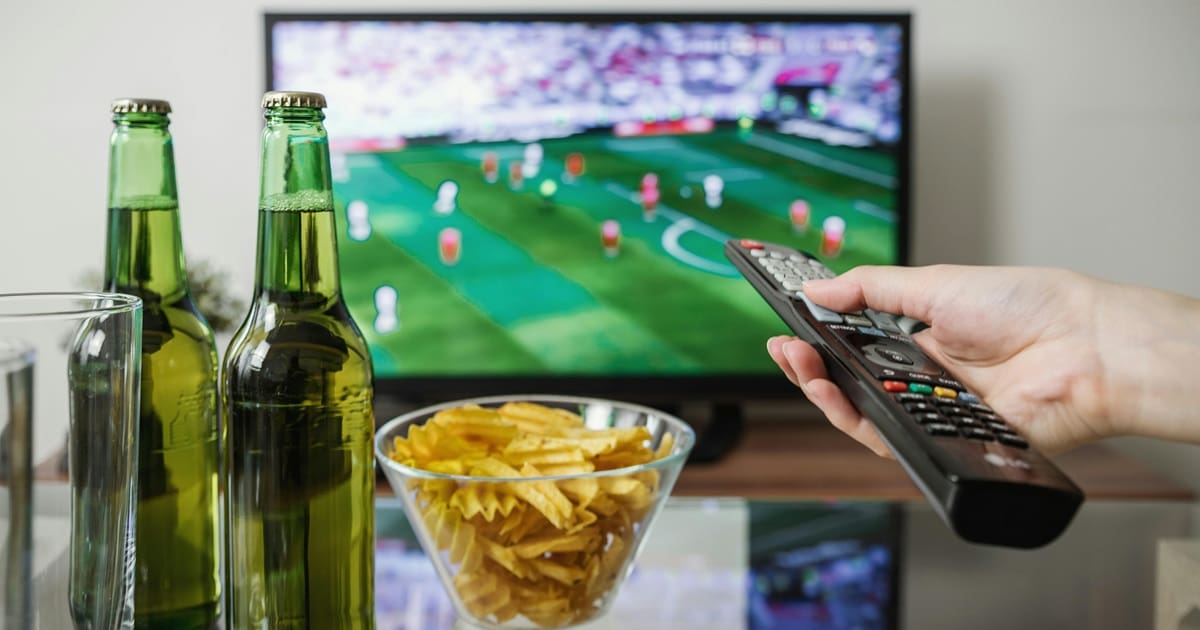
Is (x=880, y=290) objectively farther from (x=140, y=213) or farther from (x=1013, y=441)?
(x=140, y=213)

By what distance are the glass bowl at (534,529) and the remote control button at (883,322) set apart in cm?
15

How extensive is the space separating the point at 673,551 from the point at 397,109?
1.38m

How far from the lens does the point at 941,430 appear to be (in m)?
0.51

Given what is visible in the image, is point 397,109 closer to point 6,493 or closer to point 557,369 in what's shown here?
point 557,369

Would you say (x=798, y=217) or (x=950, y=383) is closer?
(x=950, y=383)

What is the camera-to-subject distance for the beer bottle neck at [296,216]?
573mm

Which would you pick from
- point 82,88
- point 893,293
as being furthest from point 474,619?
point 82,88

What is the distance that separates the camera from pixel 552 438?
73 centimetres

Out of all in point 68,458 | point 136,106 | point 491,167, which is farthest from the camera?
point 491,167

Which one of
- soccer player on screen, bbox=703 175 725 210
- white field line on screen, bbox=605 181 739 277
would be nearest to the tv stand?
white field line on screen, bbox=605 181 739 277

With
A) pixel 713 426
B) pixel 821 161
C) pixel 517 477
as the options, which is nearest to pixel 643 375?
pixel 713 426

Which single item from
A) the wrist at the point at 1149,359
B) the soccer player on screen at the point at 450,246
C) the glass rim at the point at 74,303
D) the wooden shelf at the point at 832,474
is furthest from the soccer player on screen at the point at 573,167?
the glass rim at the point at 74,303

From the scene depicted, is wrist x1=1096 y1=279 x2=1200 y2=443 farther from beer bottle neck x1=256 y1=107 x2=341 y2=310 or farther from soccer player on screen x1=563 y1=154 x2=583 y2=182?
soccer player on screen x1=563 y1=154 x2=583 y2=182

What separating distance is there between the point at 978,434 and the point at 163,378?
0.43 m
